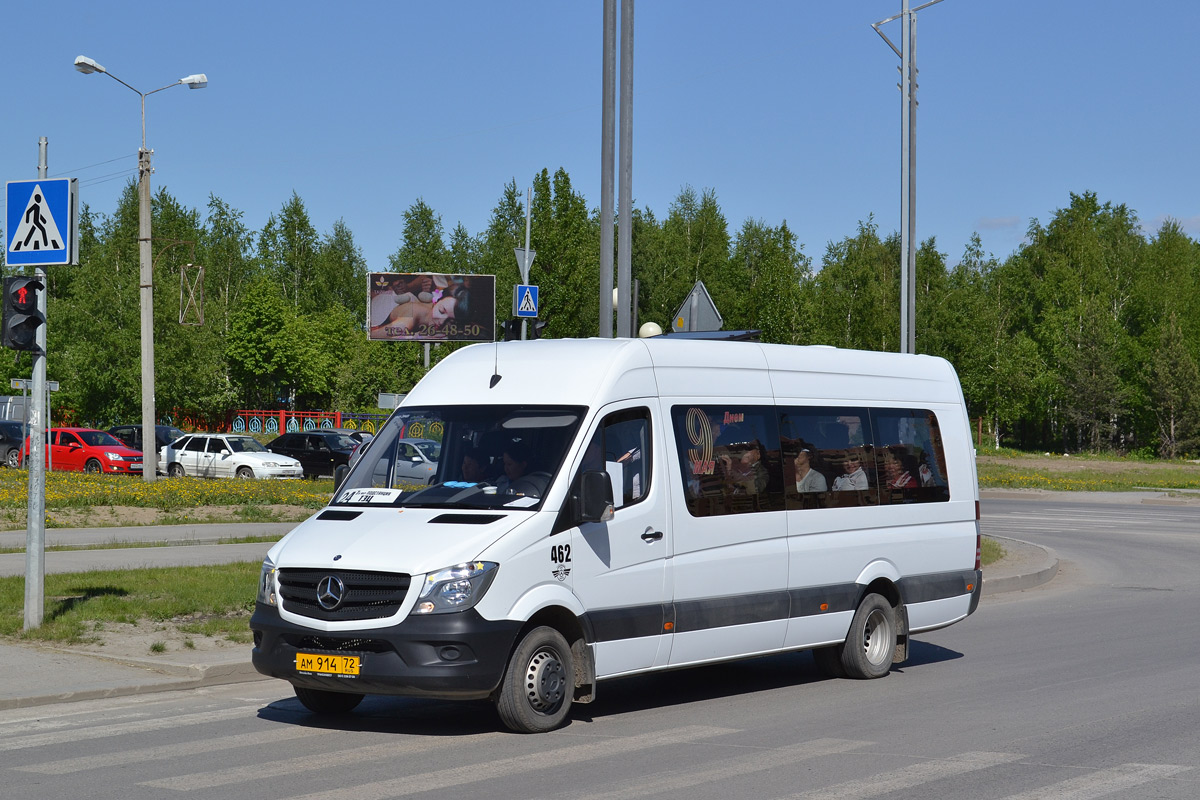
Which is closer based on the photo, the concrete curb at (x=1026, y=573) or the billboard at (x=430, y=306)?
the concrete curb at (x=1026, y=573)

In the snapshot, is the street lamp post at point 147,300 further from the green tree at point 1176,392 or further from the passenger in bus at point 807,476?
the green tree at point 1176,392

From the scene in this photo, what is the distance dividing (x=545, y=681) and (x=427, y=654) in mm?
873

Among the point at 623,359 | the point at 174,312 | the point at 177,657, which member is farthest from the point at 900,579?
the point at 174,312

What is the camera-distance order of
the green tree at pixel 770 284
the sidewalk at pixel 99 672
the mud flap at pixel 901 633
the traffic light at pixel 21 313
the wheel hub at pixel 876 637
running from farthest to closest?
the green tree at pixel 770 284
the traffic light at pixel 21 313
the mud flap at pixel 901 633
the wheel hub at pixel 876 637
the sidewalk at pixel 99 672

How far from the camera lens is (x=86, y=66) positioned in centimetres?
3077

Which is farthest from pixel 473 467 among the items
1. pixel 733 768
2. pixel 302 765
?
pixel 733 768

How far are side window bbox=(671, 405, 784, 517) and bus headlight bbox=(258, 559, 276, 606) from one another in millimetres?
2784

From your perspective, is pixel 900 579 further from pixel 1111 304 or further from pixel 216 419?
pixel 1111 304

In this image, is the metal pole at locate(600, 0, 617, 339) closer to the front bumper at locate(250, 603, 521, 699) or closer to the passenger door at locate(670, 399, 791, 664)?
the passenger door at locate(670, 399, 791, 664)

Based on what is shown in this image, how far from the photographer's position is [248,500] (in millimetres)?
28094

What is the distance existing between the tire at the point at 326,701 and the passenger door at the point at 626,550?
5.74ft

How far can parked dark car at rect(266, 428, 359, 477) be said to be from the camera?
43.6 meters

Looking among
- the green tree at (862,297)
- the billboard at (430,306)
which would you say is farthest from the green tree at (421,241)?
the billboard at (430,306)

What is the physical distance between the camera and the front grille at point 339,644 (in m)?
7.75
